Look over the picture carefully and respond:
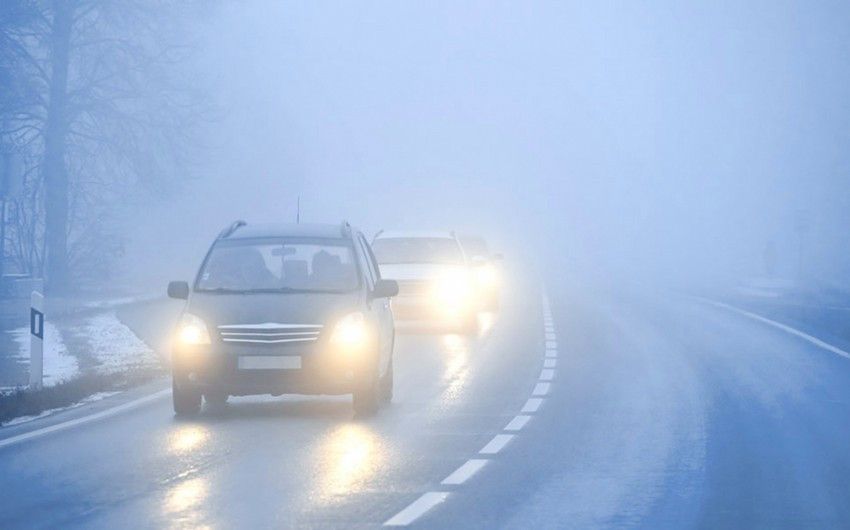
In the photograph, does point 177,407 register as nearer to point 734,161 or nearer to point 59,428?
point 59,428

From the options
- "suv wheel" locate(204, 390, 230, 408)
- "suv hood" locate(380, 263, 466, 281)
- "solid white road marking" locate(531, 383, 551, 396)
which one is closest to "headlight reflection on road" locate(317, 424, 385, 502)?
"suv wheel" locate(204, 390, 230, 408)

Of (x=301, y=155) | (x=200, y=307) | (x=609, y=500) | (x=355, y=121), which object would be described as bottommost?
(x=609, y=500)

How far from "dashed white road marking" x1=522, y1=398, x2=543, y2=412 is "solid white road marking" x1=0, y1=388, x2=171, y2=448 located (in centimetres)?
373

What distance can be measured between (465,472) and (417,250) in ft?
57.6

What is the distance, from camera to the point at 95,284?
137ft

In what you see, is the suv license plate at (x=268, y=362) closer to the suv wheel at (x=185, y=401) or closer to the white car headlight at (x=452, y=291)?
the suv wheel at (x=185, y=401)

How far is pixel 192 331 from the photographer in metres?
14.7

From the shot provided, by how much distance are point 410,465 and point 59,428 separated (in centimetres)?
372

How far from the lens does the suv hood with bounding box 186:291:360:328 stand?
48.2 feet

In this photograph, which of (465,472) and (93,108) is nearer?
(465,472)

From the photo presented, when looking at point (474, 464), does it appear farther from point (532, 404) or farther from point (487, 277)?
point (487, 277)

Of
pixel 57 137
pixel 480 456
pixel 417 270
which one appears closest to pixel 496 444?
pixel 480 456

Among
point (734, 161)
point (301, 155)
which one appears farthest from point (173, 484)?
point (734, 161)

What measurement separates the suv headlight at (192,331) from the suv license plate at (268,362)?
15.8 inches
